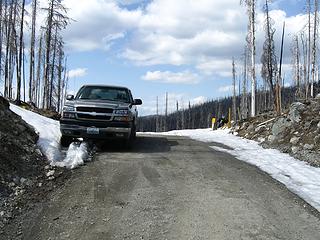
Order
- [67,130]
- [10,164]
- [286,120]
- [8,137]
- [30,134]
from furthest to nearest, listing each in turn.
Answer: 1. [286,120]
2. [67,130]
3. [30,134]
4. [8,137]
5. [10,164]

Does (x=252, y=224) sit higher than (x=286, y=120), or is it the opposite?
(x=286, y=120)

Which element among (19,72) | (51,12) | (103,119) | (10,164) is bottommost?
(10,164)

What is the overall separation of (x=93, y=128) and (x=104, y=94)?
1838 millimetres

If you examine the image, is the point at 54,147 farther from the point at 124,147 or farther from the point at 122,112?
the point at 124,147

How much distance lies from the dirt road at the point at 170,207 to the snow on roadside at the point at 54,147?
0.40 m

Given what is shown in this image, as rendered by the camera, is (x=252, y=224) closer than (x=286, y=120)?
Yes

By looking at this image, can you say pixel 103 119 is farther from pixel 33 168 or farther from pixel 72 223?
pixel 72 223

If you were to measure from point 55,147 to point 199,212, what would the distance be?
489 centimetres

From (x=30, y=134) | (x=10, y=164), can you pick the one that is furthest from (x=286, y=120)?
(x=10, y=164)

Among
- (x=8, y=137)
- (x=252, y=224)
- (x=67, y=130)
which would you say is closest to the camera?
(x=252, y=224)

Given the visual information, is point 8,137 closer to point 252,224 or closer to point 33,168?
point 33,168

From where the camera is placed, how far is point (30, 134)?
9.98 metres

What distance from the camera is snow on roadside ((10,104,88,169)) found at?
9.21 m

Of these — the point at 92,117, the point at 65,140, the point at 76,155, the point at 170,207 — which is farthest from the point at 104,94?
the point at 170,207
